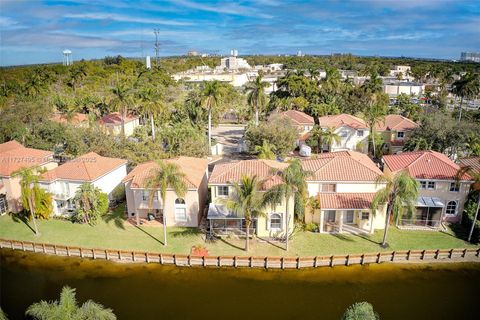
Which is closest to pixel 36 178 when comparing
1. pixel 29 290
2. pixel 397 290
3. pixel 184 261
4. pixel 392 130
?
pixel 29 290

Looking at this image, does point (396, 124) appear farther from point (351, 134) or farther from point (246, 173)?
point (246, 173)

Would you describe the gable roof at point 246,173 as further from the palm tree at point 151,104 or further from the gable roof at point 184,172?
the palm tree at point 151,104

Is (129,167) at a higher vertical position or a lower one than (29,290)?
A: higher

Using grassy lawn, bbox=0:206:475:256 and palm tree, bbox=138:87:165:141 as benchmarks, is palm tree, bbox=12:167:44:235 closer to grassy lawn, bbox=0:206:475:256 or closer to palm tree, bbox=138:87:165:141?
grassy lawn, bbox=0:206:475:256

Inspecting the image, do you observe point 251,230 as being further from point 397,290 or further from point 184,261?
point 397,290

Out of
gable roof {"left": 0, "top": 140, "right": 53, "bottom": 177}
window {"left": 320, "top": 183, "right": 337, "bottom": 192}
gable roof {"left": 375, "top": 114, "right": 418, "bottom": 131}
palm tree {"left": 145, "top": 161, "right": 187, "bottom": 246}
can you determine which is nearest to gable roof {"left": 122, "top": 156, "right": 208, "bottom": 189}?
palm tree {"left": 145, "top": 161, "right": 187, "bottom": 246}

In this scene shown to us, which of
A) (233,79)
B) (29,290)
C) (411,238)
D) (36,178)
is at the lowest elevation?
(29,290)

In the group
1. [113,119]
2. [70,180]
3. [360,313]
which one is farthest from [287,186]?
[113,119]

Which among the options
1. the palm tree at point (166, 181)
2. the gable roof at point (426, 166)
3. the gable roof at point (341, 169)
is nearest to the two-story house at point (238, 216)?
the palm tree at point (166, 181)

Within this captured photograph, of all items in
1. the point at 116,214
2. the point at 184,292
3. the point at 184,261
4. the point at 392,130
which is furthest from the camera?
the point at 392,130
